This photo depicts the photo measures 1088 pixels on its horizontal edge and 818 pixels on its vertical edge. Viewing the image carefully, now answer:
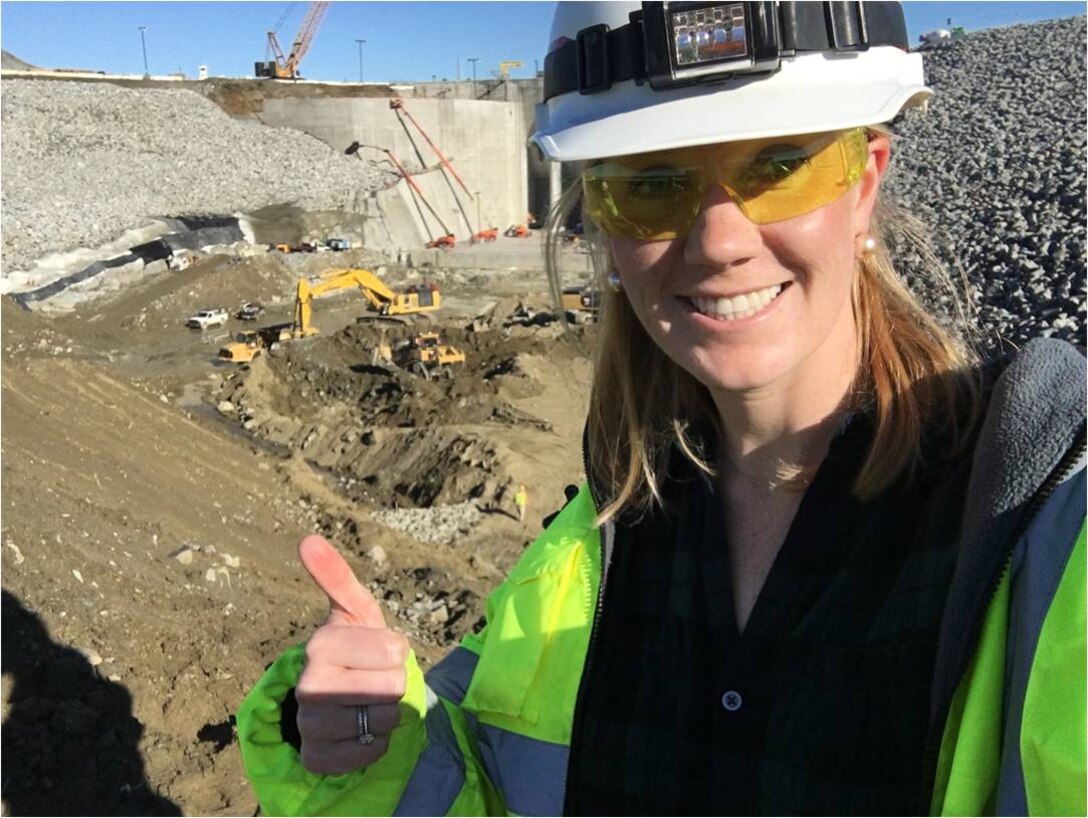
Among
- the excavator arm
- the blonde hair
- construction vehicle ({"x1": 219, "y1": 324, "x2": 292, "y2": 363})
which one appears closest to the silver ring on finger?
the blonde hair

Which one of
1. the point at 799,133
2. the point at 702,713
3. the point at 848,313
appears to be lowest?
the point at 702,713

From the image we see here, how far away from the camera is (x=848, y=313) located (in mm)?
1542

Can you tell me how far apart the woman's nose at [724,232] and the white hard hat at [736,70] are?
0.33 feet

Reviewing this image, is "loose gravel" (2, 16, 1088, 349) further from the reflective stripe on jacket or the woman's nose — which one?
the reflective stripe on jacket

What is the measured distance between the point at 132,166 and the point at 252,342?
14228mm

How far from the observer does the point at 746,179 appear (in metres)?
1.44

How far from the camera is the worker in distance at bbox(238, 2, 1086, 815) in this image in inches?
50.6

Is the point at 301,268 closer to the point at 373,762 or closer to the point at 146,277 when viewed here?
the point at 146,277

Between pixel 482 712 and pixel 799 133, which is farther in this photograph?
pixel 482 712

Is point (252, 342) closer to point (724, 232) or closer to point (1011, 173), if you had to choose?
point (1011, 173)

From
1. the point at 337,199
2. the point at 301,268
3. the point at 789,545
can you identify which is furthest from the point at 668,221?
the point at 337,199

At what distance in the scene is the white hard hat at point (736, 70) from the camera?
56.4 inches

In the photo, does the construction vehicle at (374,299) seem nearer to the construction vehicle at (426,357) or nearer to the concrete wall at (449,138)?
the construction vehicle at (426,357)

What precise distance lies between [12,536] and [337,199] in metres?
23.8
